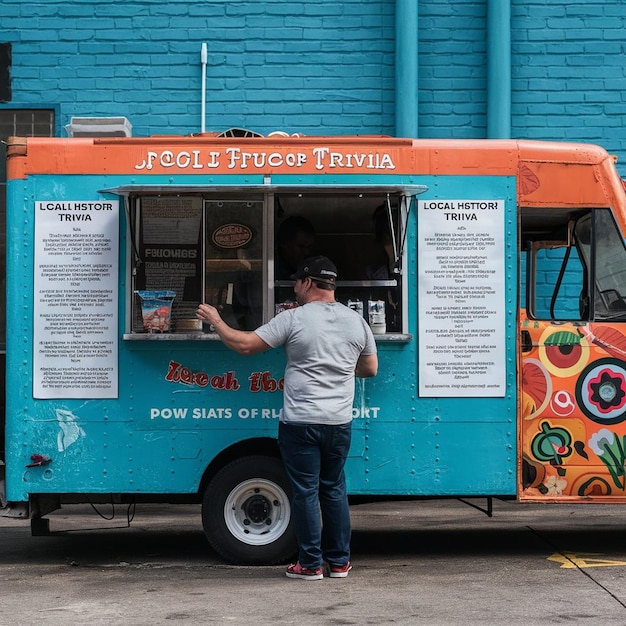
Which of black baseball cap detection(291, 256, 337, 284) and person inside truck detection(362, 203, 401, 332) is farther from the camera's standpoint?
person inside truck detection(362, 203, 401, 332)

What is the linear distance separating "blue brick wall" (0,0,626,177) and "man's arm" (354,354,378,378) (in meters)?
4.80

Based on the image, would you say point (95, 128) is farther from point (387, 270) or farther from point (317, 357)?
point (317, 357)

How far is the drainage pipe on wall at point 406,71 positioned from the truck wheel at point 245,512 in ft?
16.3

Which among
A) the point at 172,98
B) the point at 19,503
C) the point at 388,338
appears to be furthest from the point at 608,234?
the point at 172,98

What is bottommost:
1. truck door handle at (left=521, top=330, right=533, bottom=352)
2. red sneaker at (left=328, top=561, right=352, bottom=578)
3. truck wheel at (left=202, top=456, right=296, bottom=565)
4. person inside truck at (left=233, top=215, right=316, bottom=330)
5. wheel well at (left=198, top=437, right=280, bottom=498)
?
red sneaker at (left=328, top=561, right=352, bottom=578)

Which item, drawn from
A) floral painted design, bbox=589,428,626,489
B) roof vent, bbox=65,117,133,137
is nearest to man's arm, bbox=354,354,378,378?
floral painted design, bbox=589,428,626,489

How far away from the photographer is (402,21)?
37.9 feet

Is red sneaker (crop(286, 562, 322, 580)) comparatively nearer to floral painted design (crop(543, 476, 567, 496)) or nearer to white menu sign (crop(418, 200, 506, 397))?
white menu sign (crop(418, 200, 506, 397))

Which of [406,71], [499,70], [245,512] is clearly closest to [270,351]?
[245,512]

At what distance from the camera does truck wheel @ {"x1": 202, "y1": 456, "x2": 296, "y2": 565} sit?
7543mm

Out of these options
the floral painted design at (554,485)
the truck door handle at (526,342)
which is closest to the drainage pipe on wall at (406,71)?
the truck door handle at (526,342)

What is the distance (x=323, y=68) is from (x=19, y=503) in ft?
19.4

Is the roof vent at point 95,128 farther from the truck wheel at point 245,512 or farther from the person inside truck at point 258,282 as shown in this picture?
the truck wheel at point 245,512

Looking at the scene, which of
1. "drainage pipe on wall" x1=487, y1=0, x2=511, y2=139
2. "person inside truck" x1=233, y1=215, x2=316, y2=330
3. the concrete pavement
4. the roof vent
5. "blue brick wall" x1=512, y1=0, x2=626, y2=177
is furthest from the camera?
"blue brick wall" x1=512, y1=0, x2=626, y2=177
